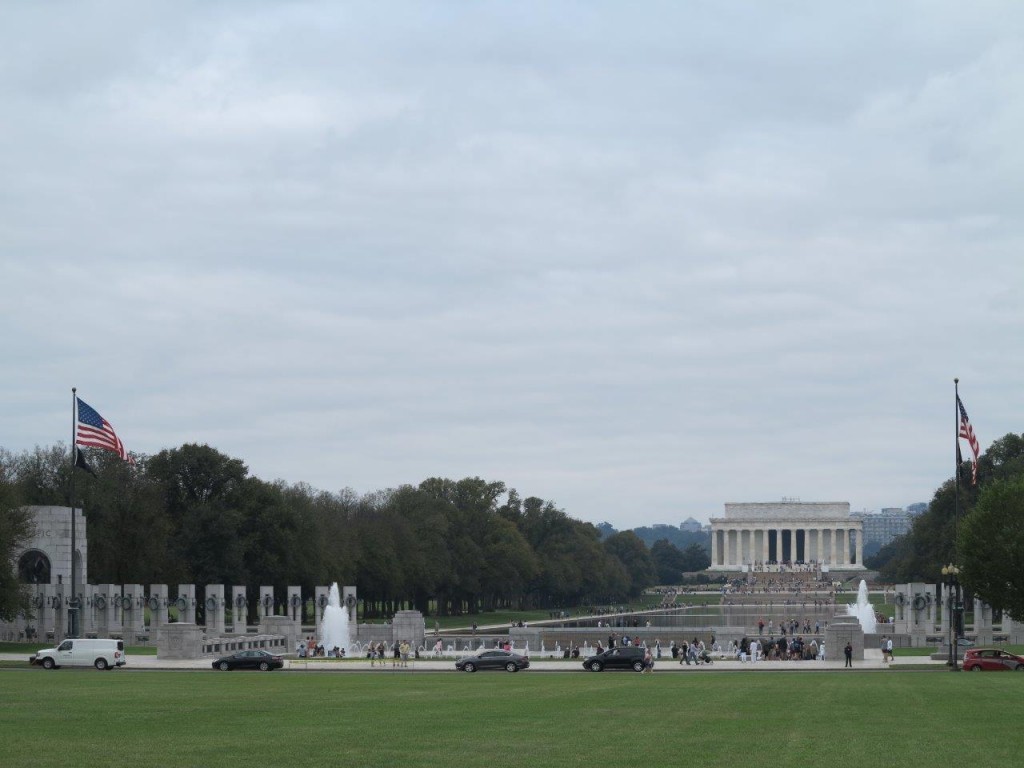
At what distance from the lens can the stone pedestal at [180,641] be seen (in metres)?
61.6

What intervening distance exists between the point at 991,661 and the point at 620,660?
14080mm

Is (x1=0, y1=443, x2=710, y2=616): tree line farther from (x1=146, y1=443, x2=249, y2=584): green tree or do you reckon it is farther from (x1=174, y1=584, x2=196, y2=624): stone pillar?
(x1=174, y1=584, x2=196, y2=624): stone pillar

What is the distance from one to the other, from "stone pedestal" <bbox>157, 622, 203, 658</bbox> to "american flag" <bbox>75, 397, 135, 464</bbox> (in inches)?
306

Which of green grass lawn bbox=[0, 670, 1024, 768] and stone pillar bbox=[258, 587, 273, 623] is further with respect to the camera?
stone pillar bbox=[258, 587, 273, 623]

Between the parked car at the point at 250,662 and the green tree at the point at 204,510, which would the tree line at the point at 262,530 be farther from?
the parked car at the point at 250,662

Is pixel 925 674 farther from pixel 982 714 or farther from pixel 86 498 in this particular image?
pixel 86 498

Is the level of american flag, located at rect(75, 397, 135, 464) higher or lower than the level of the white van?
higher

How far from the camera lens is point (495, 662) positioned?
2160 inches

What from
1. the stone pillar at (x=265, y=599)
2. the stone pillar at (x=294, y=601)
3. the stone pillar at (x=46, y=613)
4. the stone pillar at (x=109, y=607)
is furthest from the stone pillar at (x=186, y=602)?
the stone pillar at (x=294, y=601)

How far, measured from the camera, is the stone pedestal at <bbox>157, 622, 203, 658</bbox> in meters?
61.6

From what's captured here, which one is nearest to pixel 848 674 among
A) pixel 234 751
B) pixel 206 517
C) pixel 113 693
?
pixel 113 693

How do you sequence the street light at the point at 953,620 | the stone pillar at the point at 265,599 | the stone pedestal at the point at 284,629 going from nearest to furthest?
the street light at the point at 953,620
the stone pedestal at the point at 284,629
the stone pillar at the point at 265,599

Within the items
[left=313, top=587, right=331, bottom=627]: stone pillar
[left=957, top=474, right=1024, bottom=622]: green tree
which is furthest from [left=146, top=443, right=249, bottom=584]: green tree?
[left=957, top=474, right=1024, bottom=622]: green tree

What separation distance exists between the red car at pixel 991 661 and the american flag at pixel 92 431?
3513 centimetres
